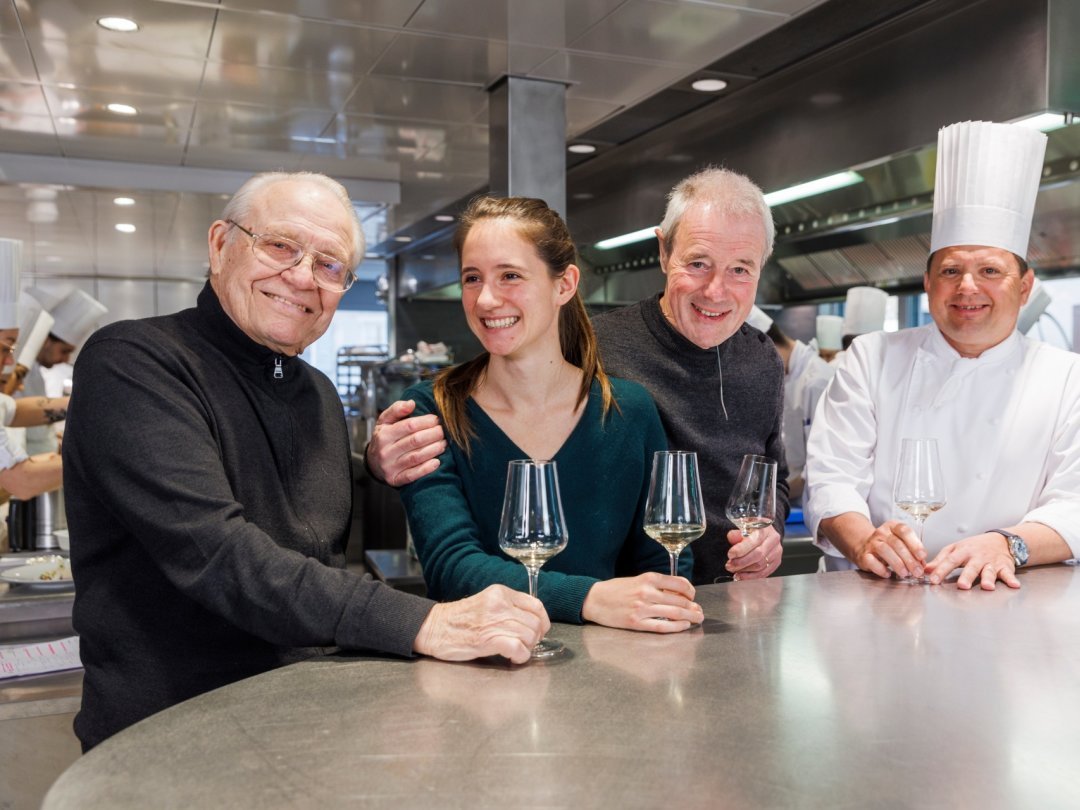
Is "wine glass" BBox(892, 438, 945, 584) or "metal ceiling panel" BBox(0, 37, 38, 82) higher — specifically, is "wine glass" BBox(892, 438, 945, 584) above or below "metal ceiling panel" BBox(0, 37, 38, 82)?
below

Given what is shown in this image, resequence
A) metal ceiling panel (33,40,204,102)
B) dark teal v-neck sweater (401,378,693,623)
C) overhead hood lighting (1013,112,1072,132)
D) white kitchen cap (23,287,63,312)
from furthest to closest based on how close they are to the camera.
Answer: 1. white kitchen cap (23,287,63,312)
2. metal ceiling panel (33,40,204,102)
3. overhead hood lighting (1013,112,1072,132)
4. dark teal v-neck sweater (401,378,693,623)

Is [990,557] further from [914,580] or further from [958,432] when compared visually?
[958,432]

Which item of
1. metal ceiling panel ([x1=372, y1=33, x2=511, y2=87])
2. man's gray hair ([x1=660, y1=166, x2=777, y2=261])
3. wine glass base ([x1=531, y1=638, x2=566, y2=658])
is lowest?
wine glass base ([x1=531, y1=638, x2=566, y2=658])

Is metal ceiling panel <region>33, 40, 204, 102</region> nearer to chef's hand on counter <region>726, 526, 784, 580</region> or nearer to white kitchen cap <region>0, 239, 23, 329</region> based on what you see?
white kitchen cap <region>0, 239, 23, 329</region>

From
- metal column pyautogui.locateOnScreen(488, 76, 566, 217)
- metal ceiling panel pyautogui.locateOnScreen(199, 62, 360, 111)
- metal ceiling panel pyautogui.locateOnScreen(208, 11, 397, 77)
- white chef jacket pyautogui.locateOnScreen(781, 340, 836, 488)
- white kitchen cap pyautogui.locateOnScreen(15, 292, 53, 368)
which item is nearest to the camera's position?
metal ceiling panel pyautogui.locateOnScreen(208, 11, 397, 77)

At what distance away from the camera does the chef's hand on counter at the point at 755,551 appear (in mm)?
1679

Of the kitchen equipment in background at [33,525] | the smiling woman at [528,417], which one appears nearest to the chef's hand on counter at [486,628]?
the smiling woman at [528,417]

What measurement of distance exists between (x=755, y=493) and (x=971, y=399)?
30.4 inches

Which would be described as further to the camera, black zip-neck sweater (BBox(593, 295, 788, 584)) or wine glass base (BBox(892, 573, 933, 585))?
black zip-neck sweater (BBox(593, 295, 788, 584))

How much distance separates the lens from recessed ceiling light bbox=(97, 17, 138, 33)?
362 centimetres

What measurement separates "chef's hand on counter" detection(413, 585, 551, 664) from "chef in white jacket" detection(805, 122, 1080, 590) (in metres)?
0.93

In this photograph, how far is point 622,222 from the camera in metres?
6.07

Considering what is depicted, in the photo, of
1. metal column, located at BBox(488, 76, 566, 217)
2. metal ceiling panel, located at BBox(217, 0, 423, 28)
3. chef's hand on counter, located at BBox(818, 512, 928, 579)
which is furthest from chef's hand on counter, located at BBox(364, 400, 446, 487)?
metal column, located at BBox(488, 76, 566, 217)

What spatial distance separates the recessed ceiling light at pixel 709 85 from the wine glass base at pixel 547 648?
3788 mm
